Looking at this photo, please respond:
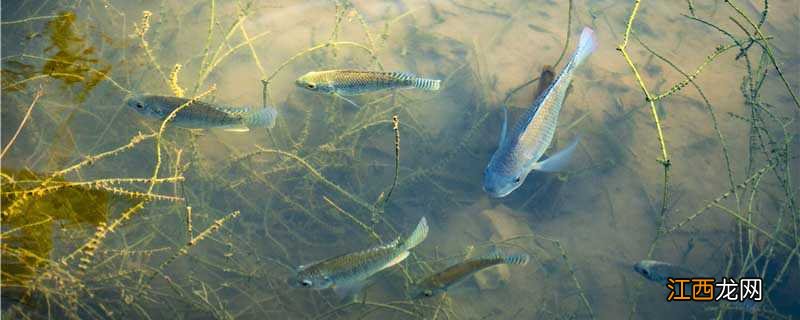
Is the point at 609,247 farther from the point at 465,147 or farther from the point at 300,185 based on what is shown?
the point at 300,185

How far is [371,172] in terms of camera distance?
5211mm

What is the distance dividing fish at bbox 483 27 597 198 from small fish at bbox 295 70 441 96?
80 cm

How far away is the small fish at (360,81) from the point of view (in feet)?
13.1

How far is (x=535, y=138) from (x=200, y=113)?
105 inches

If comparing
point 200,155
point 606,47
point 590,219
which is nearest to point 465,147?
point 590,219

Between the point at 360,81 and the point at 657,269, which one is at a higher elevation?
the point at 360,81

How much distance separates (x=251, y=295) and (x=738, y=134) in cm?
569

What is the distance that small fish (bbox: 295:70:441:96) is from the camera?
3986 mm

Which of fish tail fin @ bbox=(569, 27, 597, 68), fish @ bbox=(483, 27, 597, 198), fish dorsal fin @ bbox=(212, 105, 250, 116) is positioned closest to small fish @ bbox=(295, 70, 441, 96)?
fish dorsal fin @ bbox=(212, 105, 250, 116)

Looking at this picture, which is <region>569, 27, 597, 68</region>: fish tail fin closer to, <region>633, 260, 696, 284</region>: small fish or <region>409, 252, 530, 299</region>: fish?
<region>409, 252, 530, 299</region>: fish

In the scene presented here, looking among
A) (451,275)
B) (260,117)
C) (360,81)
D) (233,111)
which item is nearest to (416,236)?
(451,275)

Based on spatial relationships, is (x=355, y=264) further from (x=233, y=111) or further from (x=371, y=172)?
(x=371, y=172)

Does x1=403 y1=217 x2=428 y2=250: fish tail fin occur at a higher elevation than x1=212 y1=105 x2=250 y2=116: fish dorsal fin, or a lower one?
lower

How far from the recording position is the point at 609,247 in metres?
4.98
